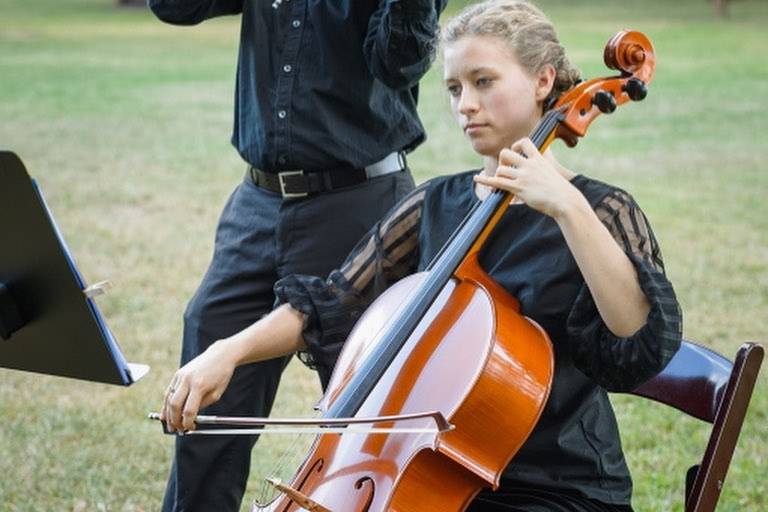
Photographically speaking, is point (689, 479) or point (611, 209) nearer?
point (611, 209)

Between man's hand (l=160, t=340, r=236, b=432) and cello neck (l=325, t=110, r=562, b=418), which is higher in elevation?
cello neck (l=325, t=110, r=562, b=418)

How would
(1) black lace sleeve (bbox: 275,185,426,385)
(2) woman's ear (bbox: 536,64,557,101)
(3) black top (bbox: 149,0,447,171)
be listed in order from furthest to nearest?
(3) black top (bbox: 149,0,447,171) < (1) black lace sleeve (bbox: 275,185,426,385) < (2) woman's ear (bbox: 536,64,557,101)

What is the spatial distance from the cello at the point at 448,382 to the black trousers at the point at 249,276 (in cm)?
70

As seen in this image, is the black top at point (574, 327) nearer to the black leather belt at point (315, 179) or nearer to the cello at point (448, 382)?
the cello at point (448, 382)

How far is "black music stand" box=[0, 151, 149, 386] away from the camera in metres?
2.38

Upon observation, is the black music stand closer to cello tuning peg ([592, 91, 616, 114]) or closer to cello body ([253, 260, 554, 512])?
cello body ([253, 260, 554, 512])

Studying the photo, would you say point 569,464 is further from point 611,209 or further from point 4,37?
point 4,37

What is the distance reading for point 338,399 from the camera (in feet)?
7.75

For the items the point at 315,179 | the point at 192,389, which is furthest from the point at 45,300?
the point at 315,179

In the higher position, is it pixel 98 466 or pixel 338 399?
pixel 338 399

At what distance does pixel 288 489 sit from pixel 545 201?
23.5 inches

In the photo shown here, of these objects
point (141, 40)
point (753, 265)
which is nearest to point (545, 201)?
point (753, 265)

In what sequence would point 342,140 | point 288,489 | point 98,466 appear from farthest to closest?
point 98,466
point 342,140
point 288,489

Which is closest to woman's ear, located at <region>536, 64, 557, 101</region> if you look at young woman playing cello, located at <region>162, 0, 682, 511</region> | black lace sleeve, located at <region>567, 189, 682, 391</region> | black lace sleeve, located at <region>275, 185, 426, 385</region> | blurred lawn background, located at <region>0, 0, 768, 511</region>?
young woman playing cello, located at <region>162, 0, 682, 511</region>
